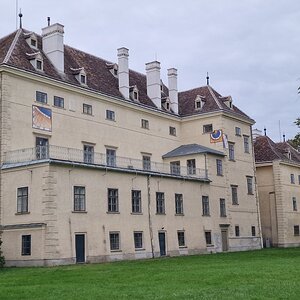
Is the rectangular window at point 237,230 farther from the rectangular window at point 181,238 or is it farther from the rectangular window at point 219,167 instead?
the rectangular window at point 181,238

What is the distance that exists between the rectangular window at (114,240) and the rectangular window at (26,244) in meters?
5.66

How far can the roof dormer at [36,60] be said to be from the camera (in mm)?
37906

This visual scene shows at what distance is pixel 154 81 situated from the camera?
165 ft

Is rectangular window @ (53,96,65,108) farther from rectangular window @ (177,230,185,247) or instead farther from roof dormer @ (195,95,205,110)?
roof dormer @ (195,95,205,110)

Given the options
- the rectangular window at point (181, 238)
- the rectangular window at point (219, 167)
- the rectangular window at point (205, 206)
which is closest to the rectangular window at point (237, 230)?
the rectangular window at point (205, 206)

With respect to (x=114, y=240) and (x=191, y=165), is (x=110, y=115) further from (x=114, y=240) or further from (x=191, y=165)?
(x=114, y=240)

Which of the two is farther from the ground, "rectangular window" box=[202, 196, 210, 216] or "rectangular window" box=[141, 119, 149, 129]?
"rectangular window" box=[141, 119, 149, 129]

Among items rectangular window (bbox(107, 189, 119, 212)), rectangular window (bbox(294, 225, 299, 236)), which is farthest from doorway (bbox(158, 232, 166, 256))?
rectangular window (bbox(294, 225, 299, 236))

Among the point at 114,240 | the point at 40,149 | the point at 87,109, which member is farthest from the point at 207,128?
the point at 40,149

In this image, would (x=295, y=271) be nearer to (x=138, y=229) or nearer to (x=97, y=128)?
(x=138, y=229)

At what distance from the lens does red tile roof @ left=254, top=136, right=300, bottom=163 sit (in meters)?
59.2

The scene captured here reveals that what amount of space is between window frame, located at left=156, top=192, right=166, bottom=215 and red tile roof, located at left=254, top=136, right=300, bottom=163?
837 inches

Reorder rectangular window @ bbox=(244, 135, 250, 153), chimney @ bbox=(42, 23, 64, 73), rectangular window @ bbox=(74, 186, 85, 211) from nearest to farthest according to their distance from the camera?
rectangular window @ bbox=(74, 186, 85, 211) < chimney @ bbox=(42, 23, 64, 73) < rectangular window @ bbox=(244, 135, 250, 153)

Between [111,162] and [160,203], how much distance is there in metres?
4.93
